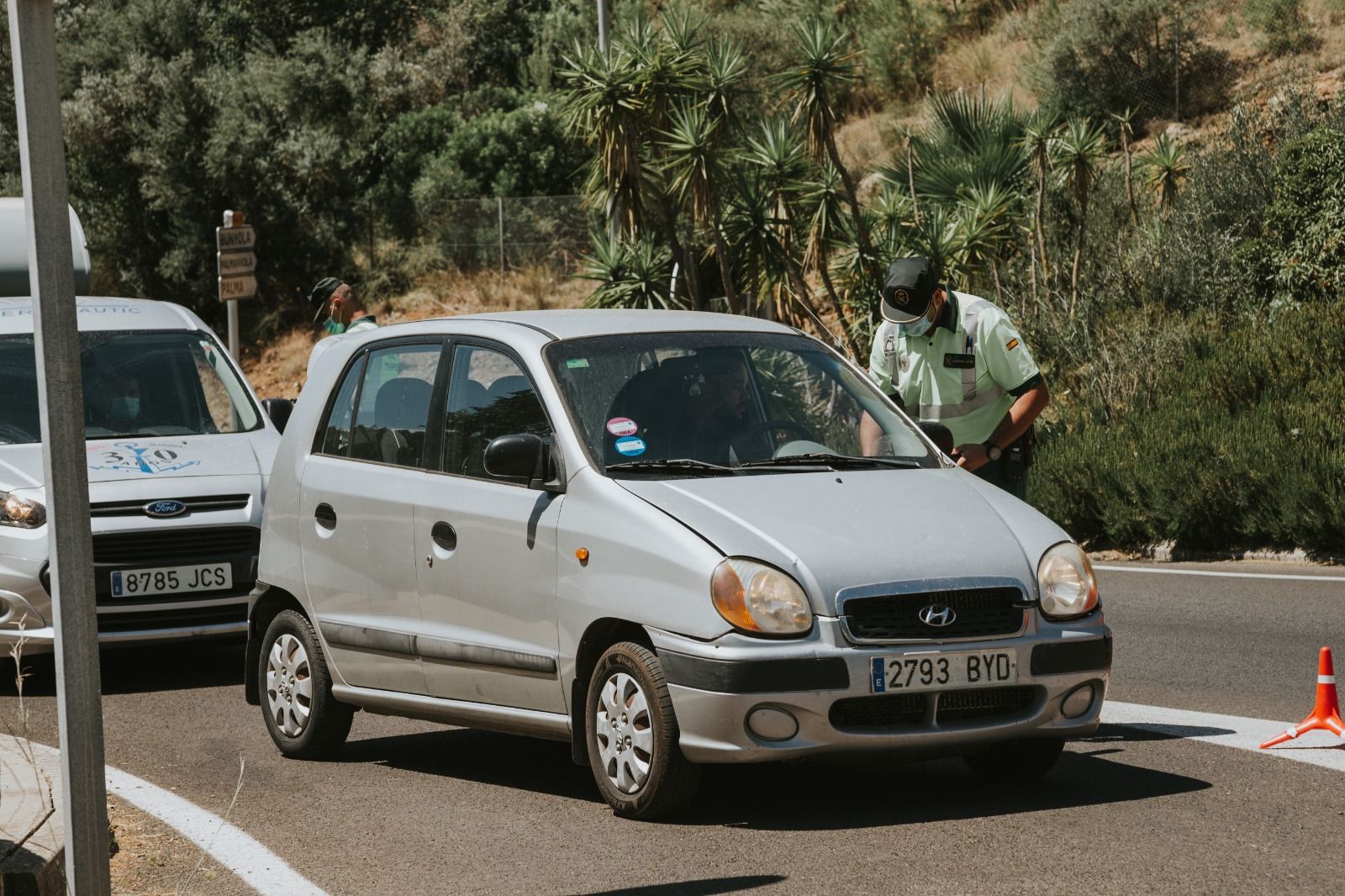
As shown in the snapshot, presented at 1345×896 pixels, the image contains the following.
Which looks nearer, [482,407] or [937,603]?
[937,603]

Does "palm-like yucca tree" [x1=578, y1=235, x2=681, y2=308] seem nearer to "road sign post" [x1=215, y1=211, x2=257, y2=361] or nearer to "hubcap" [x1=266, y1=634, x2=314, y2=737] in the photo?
"road sign post" [x1=215, y1=211, x2=257, y2=361]

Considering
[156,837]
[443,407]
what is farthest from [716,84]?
[156,837]

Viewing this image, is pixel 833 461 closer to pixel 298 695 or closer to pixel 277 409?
pixel 298 695

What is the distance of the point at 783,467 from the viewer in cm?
673

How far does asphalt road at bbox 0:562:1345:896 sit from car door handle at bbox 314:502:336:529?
1007 mm

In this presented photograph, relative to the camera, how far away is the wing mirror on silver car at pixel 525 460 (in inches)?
257

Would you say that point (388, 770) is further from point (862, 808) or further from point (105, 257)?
point (105, 257)

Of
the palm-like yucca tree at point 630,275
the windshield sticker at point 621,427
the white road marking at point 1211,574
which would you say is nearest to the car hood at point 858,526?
the windshield sticker at point 621,427

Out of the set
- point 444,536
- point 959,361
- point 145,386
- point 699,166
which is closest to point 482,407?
point 444,536

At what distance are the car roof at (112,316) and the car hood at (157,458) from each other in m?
1.10

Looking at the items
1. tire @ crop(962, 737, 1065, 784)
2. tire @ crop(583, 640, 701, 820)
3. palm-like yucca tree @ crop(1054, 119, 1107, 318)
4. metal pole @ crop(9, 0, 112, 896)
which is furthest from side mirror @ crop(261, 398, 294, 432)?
palm-like yucca tree @ crop(1054, 119, 1107, 318)

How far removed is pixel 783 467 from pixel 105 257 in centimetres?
3677

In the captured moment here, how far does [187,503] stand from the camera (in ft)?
32.8

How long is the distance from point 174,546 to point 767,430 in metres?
4.29
